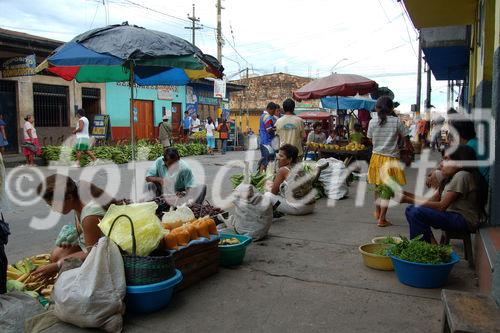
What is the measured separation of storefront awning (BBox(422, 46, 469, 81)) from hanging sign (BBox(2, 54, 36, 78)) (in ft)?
39.4

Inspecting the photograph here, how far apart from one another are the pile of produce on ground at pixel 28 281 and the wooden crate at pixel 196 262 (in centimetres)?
109

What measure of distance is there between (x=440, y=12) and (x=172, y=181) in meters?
5.85

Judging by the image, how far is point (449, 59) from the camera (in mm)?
13266

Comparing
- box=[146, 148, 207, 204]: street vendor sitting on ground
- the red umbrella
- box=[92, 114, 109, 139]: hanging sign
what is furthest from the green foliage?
box=[92, 114, 109, 139]: hanging sign

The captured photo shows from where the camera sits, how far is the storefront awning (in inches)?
453

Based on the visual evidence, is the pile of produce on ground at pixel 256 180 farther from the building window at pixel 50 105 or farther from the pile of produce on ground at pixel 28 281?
the building window at pixel 50 105

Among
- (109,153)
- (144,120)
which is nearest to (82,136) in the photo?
(109,153)

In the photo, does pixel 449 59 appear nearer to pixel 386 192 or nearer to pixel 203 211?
pixel 386 192

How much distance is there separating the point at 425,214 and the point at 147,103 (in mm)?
20530

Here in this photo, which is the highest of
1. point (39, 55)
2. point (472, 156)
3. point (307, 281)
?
point (39, 55)

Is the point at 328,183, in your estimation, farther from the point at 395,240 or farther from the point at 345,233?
the point at 395,240

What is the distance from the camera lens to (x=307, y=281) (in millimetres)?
4047

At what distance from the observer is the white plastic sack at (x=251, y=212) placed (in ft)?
17.0

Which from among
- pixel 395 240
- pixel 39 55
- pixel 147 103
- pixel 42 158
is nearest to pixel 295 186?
pixel 395 240
